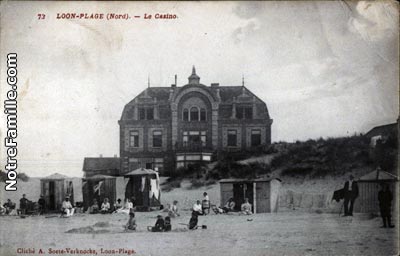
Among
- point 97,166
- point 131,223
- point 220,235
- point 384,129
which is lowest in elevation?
point 220,235

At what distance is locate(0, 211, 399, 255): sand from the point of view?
18.3 ft

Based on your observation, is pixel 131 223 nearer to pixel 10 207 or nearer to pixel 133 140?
pixel 133 140

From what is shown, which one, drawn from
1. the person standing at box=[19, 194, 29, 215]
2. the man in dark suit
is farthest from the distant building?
the man in dark suit

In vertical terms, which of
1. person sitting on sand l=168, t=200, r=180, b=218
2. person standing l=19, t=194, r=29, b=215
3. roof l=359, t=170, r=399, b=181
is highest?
roof l=359, t=170, r=399, b=181

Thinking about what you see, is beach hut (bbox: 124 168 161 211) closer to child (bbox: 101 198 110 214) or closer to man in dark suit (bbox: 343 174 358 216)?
child (bbox: 101 198 110 214)

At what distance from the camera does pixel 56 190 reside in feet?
19.0

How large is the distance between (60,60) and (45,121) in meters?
0.55

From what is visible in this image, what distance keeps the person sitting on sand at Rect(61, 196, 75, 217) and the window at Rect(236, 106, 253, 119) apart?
1692mm

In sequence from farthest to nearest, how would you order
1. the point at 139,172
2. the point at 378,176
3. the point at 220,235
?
the point at 139,172 → the point at 378,176 → the point at 220,235

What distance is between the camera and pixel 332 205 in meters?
5.69

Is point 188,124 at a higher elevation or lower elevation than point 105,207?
higher

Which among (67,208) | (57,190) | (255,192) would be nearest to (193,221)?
(255,192)

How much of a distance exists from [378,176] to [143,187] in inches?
82.0

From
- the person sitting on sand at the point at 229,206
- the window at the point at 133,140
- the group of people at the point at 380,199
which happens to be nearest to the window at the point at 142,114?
the window at the point at 133,140
